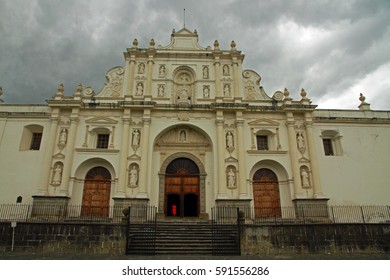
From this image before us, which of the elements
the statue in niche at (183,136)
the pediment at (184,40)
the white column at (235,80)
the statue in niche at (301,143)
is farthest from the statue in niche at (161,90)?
the statue in niche at (301,143)

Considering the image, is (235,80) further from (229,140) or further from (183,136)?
(183,136)

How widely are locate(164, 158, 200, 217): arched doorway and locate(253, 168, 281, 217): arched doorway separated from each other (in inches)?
157

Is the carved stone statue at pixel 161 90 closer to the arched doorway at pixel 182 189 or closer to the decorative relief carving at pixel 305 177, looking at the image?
the arched doorway at pixel 182 189

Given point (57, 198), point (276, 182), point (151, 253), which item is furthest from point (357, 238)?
point (57, 198)

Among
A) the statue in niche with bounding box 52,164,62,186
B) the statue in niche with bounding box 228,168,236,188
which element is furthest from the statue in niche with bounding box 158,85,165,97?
the statue in niche with bounding box 52,164,62,186

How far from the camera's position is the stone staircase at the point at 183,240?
38.8 ft

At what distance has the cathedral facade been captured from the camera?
17.5m

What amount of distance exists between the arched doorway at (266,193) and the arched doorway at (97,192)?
983cm

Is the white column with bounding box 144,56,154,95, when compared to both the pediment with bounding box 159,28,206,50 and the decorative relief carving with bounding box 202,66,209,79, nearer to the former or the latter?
the pediment with bounding box 159,28,206,50

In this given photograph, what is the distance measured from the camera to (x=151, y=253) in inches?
455

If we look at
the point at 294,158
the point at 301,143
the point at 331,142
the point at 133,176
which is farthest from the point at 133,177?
the point at 331,142
